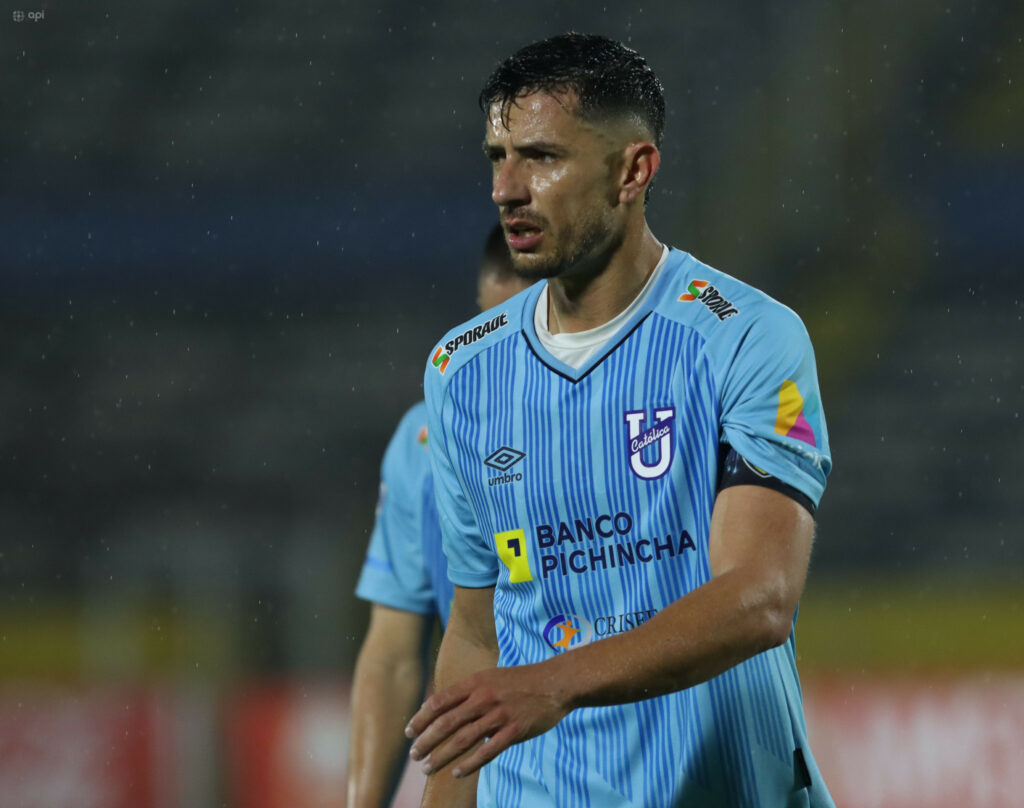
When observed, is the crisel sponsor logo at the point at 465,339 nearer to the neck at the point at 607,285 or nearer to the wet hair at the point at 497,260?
the neck at the point at 607,285

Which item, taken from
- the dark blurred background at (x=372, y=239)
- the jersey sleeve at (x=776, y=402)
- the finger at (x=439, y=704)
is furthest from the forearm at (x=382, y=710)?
the dark blurred background at (x=372, y=239)

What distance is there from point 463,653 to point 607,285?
71 cm

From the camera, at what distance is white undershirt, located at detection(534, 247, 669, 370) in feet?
8.54

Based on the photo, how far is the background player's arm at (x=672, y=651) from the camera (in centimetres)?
189

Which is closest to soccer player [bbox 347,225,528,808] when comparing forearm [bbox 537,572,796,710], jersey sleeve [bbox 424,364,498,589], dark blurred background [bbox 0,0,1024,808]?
jersey sleeve [bbox 424,364,498,589]

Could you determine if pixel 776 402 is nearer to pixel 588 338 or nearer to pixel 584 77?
pixel 588 338

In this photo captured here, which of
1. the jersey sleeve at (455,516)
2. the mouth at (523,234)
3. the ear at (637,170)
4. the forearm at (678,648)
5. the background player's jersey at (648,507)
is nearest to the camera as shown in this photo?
the forearm at (678,648)

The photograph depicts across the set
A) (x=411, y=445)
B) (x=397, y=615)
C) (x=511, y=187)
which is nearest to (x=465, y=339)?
(x=511, y=187)

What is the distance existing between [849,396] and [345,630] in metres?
4.94

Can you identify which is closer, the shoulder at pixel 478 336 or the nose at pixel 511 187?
the nose at pixel 511 187

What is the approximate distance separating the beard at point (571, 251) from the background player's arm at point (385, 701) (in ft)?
6.84

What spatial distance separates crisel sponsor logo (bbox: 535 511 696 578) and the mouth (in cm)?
46

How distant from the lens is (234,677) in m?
6.74

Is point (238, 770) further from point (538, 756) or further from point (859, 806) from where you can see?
point (538, 756)
